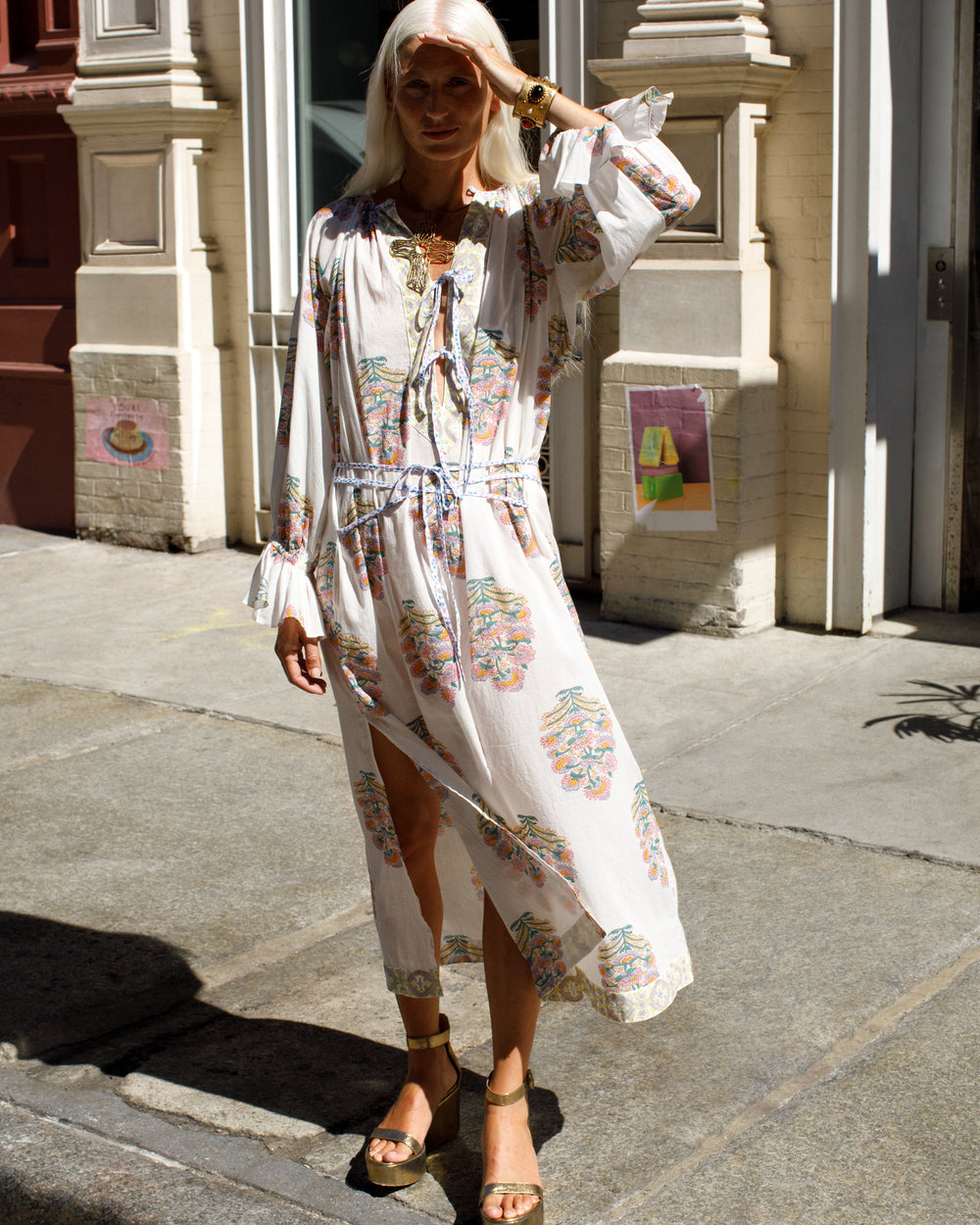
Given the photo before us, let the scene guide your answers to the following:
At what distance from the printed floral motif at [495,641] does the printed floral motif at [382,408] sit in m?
0.28

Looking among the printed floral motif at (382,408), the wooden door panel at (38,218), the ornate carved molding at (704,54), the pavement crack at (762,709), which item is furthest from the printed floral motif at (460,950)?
the wooden door panel at (38,218)

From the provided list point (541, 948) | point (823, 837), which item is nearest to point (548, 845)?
point (541, 948)

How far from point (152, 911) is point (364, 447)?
1.71 metres

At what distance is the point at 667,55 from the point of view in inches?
231

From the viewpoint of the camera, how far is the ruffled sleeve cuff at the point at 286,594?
8.84 ft

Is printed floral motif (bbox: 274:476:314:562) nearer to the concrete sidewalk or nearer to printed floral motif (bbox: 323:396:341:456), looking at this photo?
printed floral motif (bbox: 323:396:341:456)

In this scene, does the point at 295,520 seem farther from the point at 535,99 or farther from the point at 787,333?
the point at 787,333

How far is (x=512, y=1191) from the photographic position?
2.58 metres

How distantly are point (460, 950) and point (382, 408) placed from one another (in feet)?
3.54

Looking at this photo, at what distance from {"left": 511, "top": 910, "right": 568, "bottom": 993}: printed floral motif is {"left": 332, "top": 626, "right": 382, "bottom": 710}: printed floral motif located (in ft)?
1.44

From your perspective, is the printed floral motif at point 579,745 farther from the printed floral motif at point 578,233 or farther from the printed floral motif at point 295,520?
the printed floral motif at point 578,233

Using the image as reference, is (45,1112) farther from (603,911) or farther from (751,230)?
(751,230)

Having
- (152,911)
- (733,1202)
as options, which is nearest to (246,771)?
(152,911)

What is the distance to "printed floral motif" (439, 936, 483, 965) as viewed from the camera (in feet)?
10.00
